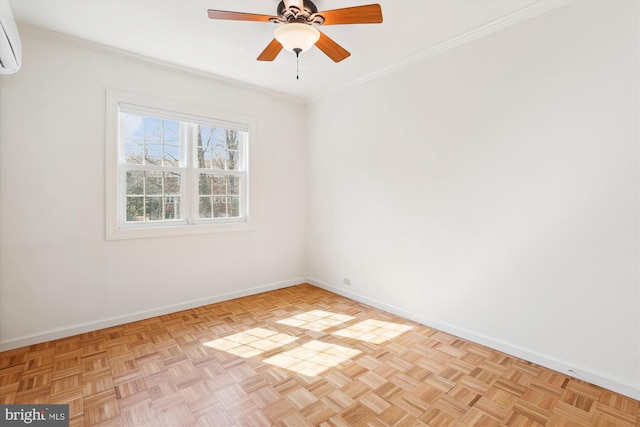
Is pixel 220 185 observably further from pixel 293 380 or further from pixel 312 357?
pixel 293 380

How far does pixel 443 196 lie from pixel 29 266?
3.82 m

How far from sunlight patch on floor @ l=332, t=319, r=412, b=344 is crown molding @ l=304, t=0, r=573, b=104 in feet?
8.95

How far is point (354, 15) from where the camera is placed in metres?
1.98

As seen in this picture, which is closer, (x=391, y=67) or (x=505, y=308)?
(x=505, y=308)

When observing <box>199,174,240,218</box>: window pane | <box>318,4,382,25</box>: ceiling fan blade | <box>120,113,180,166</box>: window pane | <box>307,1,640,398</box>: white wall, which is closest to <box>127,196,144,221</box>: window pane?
<box>120,113,180,166</box>: window pane

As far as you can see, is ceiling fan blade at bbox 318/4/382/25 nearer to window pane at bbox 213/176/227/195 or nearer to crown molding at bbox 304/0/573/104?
crown molding at bbox 304/0/573/104

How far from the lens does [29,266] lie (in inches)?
106

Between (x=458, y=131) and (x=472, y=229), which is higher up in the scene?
(x=458, y=131)

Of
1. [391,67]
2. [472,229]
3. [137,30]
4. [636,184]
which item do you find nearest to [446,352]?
[472,229]

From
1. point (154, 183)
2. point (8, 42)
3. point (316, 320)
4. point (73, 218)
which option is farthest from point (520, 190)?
point (73, 218)

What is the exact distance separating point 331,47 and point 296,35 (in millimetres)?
403

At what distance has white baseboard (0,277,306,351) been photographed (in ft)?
8.75

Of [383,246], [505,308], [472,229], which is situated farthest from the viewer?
[383,246]

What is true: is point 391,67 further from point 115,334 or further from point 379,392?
point 115,334
